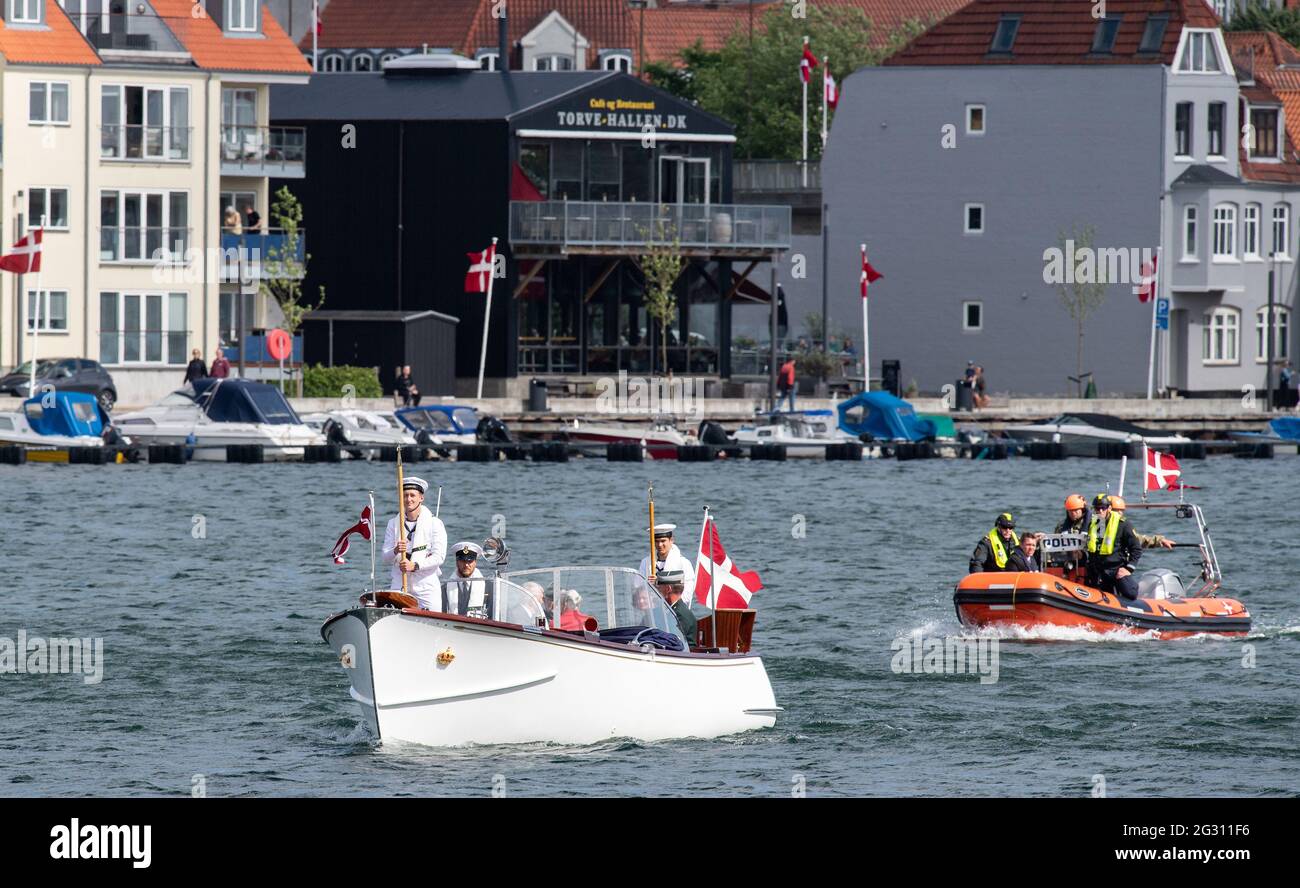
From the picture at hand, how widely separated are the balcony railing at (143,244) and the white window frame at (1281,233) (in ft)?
127

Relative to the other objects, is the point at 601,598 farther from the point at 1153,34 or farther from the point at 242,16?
the point at 1153,34

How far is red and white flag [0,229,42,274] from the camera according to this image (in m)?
65.2

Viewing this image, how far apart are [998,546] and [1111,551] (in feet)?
4.84

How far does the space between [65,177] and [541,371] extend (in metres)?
16.3

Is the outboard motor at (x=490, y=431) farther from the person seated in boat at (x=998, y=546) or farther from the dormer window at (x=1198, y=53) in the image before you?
the person seated in boat at (x=998, y=546)

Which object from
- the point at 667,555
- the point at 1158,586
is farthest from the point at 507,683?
the point at 1158,586

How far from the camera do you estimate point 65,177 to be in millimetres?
73250

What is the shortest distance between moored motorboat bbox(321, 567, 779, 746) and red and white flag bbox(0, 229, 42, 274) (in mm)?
44506

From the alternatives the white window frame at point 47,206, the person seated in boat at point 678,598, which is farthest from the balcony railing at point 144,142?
the person seated in boat at point 678,598

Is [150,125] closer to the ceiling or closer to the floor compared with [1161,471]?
closer to the ceiling

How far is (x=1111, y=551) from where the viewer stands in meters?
32.1

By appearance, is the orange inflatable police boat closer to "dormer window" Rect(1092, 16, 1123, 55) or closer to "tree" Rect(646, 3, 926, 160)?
"dormer window" Rect(1092, 16, 1123, 55)
